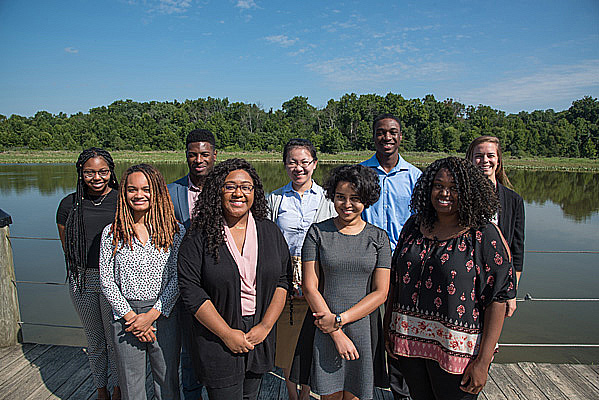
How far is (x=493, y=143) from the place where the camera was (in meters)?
2.54

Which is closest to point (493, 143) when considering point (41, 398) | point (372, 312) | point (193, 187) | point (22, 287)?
point (372, 312)

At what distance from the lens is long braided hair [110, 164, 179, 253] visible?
6.77 feet

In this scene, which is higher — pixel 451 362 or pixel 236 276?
pixel 236 276

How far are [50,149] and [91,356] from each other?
5395cm

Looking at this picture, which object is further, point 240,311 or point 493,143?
point 493,143

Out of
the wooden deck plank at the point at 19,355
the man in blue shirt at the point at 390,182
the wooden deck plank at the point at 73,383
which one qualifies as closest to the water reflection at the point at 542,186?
the man in blue shirt at the point at 390,182

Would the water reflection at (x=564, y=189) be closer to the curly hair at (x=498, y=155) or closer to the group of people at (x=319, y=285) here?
the curly hair at (x=498, y=155)

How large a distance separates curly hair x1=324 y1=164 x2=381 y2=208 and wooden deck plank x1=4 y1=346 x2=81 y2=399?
2556mm

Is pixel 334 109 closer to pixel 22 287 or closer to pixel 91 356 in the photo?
pixel 22 287

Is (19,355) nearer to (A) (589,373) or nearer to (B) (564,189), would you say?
(A) (589,373)

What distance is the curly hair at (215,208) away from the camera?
1926 millimetres

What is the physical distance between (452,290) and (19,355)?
133 inches

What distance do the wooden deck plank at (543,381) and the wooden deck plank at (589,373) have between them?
28 centimetres

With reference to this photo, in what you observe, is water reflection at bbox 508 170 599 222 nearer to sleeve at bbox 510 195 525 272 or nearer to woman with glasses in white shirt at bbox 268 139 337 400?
sleeve at bbox 510 195 525 272
